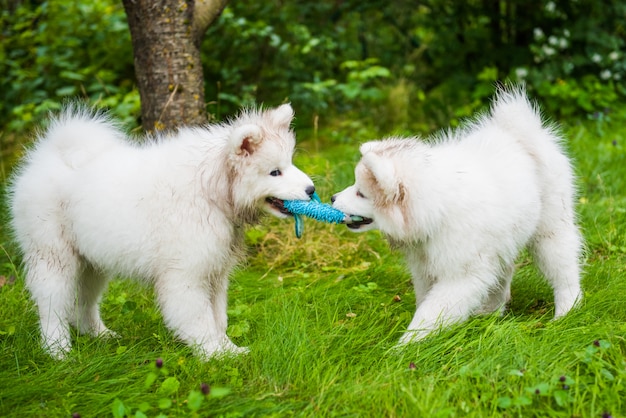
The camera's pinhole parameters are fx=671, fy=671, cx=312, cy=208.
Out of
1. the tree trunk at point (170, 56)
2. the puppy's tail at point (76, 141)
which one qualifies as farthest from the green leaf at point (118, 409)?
the tree trunk at point (170, 56)

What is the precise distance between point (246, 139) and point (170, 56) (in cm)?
177

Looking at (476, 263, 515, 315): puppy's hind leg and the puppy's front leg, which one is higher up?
the puppy's front leg

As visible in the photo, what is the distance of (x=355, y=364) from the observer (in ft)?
11.1

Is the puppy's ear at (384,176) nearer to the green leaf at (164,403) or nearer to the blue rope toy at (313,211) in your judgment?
the blue rope toy at (313,211)

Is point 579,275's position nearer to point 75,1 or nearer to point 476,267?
point 476,267

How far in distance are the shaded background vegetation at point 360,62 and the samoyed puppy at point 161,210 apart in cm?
429

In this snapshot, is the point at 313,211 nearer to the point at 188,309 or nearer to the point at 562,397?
the point at 188,309

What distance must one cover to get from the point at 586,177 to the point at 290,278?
3273 millimetres

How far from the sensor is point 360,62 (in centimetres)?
823

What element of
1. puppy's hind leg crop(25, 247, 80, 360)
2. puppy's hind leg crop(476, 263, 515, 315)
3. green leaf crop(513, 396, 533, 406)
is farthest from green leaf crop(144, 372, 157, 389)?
puppy's hind leg crop(476, 263, 515, 315)

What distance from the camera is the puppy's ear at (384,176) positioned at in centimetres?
339

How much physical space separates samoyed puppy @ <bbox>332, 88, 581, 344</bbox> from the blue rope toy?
5 cm

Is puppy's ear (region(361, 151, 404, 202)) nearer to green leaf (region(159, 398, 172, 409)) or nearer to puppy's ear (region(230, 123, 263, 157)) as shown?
puppy's ear (region(230, 123, 263, 157))

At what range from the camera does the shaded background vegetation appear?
8203 mm
